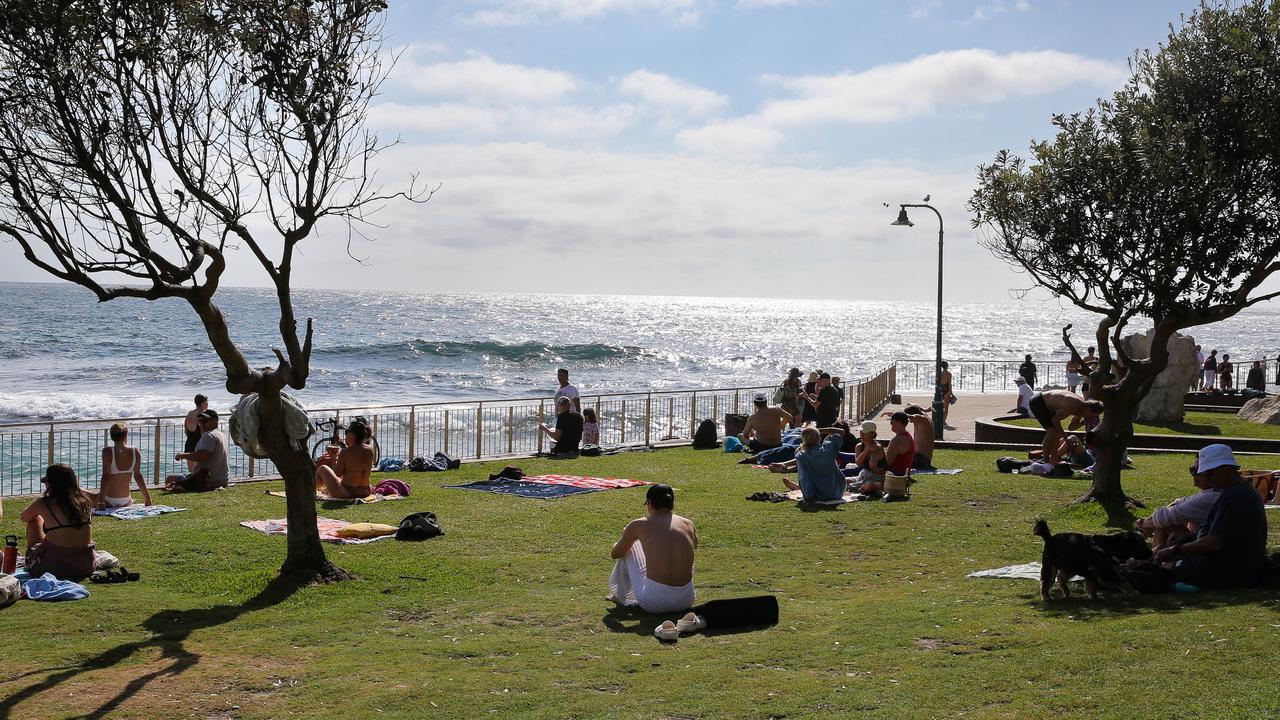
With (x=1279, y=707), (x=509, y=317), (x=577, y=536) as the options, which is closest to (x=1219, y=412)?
(x=577, y=536)

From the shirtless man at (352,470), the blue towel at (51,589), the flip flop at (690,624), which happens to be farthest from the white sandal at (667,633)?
the shirtless man at (352,470)

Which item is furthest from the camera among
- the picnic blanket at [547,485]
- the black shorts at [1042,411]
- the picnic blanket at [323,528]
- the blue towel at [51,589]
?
the black shorts at [1042,411]

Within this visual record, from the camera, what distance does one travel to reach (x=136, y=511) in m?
13.6

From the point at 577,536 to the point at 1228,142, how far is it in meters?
8.01

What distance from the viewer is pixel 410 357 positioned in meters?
72.7

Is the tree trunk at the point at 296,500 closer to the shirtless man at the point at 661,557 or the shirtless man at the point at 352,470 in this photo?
the shirtless man at the point at 661,557

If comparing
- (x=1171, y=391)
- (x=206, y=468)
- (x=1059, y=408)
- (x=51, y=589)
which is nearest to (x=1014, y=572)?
(x=51, y=589)

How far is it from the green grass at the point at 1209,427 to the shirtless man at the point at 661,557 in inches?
616

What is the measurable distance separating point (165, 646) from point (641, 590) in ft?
11.1

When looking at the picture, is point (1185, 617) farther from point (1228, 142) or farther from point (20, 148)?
point (20, 148)

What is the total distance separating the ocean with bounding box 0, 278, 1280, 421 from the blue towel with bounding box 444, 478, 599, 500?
2747 cm

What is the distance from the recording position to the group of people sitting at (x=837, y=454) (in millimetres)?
14328

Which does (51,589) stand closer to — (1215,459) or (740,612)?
(740,612)

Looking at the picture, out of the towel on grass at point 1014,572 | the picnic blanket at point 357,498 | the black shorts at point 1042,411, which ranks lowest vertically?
the picnic blanket at point 357,498
